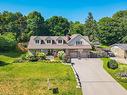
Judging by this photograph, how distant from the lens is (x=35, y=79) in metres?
40.4

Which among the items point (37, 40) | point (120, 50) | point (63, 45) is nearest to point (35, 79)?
point (63, 45)

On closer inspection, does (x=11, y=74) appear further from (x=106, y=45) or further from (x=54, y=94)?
(x=106, y=45)

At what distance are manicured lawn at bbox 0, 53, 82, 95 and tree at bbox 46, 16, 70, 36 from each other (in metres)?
44.7

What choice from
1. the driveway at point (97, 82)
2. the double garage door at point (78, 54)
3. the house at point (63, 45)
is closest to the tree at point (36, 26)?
the house at point (63, 45)

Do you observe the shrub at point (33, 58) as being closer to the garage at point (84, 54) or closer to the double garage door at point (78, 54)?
the double garage door at point (78, 54)

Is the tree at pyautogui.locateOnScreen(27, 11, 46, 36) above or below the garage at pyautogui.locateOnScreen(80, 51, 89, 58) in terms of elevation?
above

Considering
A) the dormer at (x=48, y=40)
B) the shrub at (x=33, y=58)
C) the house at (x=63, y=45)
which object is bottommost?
the shrub at (x=33, y=58)

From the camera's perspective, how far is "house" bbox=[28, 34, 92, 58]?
68.7 metres

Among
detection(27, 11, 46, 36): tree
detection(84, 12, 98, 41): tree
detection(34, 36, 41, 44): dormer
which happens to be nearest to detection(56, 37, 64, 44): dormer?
detection(34, 36, 41, 44): dormer

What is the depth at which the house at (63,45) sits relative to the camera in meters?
68.7

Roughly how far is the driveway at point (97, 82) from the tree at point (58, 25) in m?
47.6

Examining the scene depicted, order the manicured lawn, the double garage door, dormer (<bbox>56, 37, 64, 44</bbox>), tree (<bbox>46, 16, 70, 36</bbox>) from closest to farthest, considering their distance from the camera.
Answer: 1. the manicured lawn
2. the double garage door
3. dormer (<bbox>56, 37, 64, 44</bbox>)
4. tree (<bbox>46, 16, 70, 36</bbox>)

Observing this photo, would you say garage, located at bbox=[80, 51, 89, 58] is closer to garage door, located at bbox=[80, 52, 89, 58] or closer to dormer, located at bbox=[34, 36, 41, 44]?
garage door, located at bbox=[80, 52, 89, 58]

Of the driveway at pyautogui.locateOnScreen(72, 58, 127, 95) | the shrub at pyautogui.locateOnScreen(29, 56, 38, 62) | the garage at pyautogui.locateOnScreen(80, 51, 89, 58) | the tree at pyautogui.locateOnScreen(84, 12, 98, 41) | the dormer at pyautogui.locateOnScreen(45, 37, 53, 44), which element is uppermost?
the tree at pyautogui.locateOnScreen(84, 12, 98, 41)
